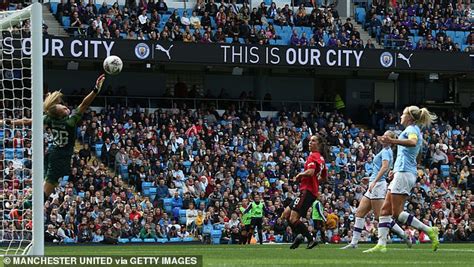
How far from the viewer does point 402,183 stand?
17547mm

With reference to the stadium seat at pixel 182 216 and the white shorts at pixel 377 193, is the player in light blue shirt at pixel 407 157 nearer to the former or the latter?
the white shorts at pixel 377 193

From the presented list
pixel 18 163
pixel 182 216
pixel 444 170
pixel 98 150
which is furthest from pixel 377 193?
pixel 444 170

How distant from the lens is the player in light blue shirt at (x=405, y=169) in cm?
1719

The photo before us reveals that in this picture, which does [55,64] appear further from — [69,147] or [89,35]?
[69,147]

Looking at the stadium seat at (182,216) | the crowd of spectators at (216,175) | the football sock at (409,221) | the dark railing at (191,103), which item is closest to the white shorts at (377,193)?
the football sock at (409,221)

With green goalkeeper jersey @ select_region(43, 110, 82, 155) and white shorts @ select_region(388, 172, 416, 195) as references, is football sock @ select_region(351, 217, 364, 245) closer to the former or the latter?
white shorts @ select_region(388, 172, 416, 195)

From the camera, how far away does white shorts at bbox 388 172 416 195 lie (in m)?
17.5

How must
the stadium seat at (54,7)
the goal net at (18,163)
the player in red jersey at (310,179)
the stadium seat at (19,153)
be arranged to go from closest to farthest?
the goal net at (18,163), the player in red jersey at (310,179), the stadium seat at (19,153), the stadium seat at (54,7)

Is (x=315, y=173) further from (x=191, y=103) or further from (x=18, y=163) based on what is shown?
(x=191, y=103)

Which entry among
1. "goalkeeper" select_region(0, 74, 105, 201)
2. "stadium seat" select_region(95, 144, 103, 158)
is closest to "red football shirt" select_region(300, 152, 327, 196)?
"goalkeeper" select_region(0, 74, 105, 201)

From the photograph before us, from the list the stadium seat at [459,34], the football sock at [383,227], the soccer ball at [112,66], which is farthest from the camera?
the stadium seat at [459,34]

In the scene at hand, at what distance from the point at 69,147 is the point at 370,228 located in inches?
727

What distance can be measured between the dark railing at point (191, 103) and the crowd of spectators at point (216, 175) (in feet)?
4.35

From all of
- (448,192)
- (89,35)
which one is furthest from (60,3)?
(448,192)
